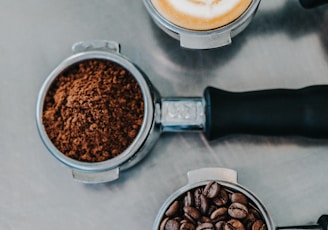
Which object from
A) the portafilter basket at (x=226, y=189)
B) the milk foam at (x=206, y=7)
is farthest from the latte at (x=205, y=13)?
the portafilter basket at (x=226, y=189)

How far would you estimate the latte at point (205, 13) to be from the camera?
0.85m

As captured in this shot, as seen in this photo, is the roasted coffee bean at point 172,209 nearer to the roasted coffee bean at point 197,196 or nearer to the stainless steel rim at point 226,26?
the roasted coffee bean at point 197,196

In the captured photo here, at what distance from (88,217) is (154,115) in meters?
0.16

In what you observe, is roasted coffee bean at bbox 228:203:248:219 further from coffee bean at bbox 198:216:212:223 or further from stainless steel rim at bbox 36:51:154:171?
stainless steel rim at bbox 36:51:154:171

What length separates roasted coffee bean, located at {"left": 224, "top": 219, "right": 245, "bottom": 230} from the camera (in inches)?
31.6

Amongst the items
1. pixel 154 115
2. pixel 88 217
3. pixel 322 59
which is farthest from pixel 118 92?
pixel 322 59

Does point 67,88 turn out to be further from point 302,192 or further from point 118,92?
point 302,192

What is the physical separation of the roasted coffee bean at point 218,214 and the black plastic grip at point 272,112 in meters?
0.10

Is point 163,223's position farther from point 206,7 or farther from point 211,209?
point 206,7

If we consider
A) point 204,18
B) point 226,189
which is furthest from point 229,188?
point 204,18

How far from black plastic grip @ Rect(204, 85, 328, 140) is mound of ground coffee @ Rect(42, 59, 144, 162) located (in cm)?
9

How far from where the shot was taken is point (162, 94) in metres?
0.91

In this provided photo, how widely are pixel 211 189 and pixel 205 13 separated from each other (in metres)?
0.22

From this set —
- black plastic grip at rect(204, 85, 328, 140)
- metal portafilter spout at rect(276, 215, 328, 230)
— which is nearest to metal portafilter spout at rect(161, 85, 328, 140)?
black plastic grip at rect(204, 85, 328, 140)
